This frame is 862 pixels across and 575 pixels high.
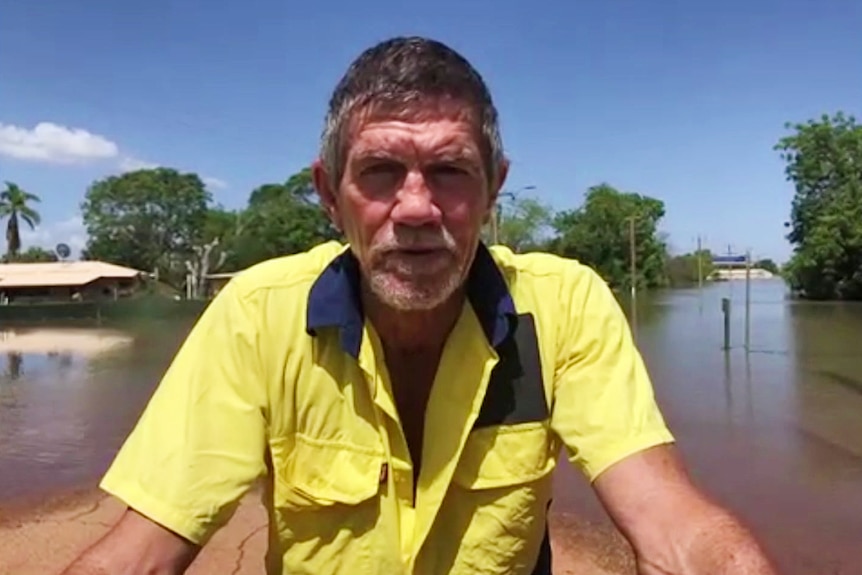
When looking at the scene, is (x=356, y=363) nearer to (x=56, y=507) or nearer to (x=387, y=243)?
(x=387, y=243)

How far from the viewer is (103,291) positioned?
54.9 m

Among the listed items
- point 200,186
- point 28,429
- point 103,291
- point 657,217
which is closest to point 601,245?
point 657,217

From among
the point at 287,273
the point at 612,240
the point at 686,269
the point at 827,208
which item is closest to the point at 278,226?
the point at 612,240

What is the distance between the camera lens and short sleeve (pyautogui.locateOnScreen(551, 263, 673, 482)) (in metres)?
1.50

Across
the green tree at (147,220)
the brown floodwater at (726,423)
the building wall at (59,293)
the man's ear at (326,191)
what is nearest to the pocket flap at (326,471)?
the man's ear at (326,191)

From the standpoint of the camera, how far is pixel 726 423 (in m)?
11.0

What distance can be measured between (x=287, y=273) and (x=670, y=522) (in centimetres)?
83

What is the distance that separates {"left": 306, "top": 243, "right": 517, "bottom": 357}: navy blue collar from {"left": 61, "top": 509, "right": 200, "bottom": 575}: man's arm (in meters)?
0.42

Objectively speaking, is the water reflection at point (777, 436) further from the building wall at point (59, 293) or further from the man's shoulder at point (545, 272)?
the building wall at point (59, 293)

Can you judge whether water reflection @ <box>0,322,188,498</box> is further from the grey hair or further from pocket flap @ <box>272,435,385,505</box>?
the grey hair

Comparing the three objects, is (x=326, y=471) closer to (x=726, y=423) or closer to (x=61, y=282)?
(x=726, y=423)

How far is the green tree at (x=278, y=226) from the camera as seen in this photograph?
59.9m

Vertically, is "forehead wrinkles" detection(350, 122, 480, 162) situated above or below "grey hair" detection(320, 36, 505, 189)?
below

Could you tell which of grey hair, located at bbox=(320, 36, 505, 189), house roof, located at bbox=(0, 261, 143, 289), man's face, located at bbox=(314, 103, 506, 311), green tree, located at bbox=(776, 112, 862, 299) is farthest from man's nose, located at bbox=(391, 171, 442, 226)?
house roof, located at bbox=(0, 261, 143, 289)
